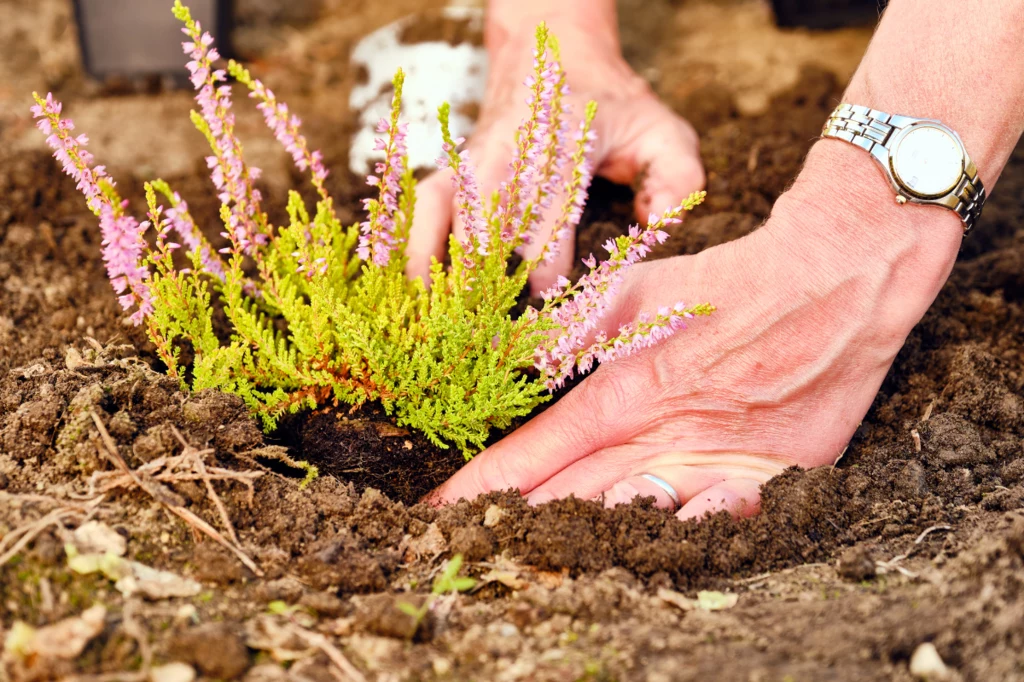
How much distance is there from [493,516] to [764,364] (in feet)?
3.28

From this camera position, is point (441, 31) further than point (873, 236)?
Yes

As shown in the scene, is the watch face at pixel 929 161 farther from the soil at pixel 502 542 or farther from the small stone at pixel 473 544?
the small stone at pixel 473 544

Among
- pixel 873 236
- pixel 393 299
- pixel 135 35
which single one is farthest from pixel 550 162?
pixel 135 35

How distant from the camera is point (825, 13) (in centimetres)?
554

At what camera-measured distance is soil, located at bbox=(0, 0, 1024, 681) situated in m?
1.79

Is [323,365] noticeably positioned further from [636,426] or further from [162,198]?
[162,198]

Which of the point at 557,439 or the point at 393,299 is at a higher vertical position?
the point at 393,299

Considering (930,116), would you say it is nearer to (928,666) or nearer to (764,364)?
(764,364)

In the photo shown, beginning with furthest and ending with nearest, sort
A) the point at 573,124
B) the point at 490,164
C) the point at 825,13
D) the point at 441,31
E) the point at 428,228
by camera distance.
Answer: the point at 825,13 → the point at 441,31 → the point at 573,124 → the point at 490,164 → the point at 428,228

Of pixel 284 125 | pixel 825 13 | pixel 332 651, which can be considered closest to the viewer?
pixel 332 651

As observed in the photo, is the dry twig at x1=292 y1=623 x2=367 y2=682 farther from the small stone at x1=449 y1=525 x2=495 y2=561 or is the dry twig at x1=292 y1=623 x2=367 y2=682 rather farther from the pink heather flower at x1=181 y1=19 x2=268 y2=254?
the pink heather flower at x1=181 y1=19 x2=268 y2=254

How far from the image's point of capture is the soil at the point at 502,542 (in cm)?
179

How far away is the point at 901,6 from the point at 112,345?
9.27 ft

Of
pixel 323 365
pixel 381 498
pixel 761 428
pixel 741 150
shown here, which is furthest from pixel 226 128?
pixel 741 150
